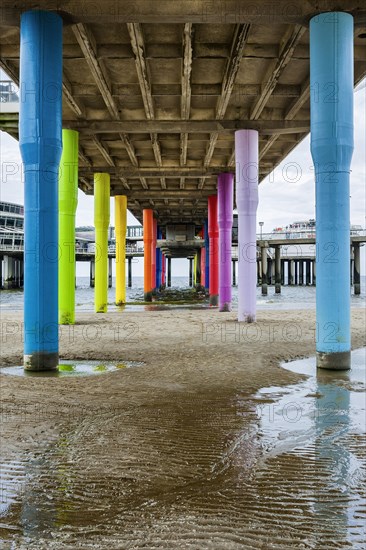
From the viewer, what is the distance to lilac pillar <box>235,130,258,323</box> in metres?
18.1

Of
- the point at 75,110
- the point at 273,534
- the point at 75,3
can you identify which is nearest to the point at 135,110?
the point at 75,110

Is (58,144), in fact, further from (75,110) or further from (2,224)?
(2,224)

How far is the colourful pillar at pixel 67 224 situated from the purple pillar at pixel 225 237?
8.84m

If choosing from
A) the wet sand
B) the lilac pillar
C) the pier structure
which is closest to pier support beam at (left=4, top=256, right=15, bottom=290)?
the pier structure

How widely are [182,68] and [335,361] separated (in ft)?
29.8

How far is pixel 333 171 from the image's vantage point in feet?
31.3

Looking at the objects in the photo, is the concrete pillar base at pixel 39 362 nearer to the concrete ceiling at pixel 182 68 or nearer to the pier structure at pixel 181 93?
the pier structure at pixel 181 93

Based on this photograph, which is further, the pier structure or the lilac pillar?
the lilac pillar

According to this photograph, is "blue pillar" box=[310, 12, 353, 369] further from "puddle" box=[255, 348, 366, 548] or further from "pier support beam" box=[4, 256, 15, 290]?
"pier support beam" box=[4, 256, 15, 290]

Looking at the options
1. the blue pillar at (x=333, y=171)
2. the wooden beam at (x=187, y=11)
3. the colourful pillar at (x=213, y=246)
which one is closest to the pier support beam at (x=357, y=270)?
the colourful pillar at (x=213, y=246)

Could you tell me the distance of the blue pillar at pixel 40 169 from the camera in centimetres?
944

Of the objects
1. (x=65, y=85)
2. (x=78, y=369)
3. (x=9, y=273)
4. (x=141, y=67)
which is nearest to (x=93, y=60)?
(x=141, y=67)

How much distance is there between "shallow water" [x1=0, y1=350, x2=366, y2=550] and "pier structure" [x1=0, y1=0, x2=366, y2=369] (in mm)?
3914

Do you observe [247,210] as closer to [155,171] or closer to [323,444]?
[155,171]
